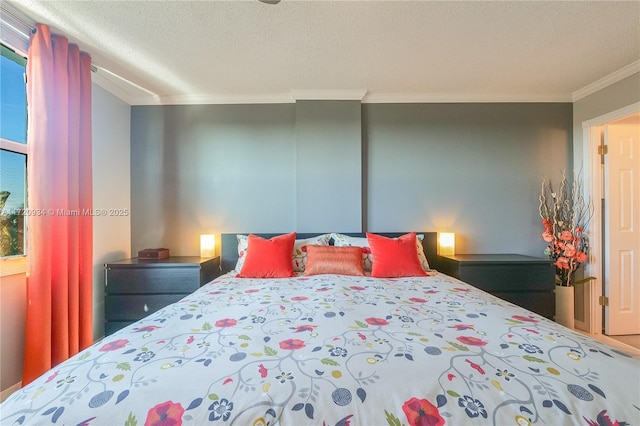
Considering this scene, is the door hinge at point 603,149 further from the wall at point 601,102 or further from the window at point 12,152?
the window at point 12,152

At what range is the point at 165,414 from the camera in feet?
2.02

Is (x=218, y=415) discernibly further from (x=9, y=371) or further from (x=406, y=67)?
(x=406, y=67)

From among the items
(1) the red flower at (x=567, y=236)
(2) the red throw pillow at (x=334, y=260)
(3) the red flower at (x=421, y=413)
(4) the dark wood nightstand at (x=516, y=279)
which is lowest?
(4) the dark wood nightstand at (x=516, y=279)

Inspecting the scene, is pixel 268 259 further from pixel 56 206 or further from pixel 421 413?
pixel 421 413

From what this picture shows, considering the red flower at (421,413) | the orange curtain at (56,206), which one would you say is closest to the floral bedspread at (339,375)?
the red flower at (421,413)

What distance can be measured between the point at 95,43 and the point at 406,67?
2.43 m

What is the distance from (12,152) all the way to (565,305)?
4.70 m

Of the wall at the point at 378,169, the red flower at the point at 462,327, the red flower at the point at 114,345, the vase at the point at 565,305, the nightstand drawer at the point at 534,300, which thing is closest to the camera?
the red flower at the point at 114,345

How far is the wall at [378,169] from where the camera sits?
2.81m

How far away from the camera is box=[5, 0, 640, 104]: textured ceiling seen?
1.61 meters

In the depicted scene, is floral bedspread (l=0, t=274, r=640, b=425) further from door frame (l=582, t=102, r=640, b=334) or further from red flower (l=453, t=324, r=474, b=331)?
door frame (l=582, t=102, r=640, b=334)

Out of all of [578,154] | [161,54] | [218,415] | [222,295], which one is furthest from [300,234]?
[578,154]

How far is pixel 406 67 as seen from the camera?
2240mm

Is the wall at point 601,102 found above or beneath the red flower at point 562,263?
above
